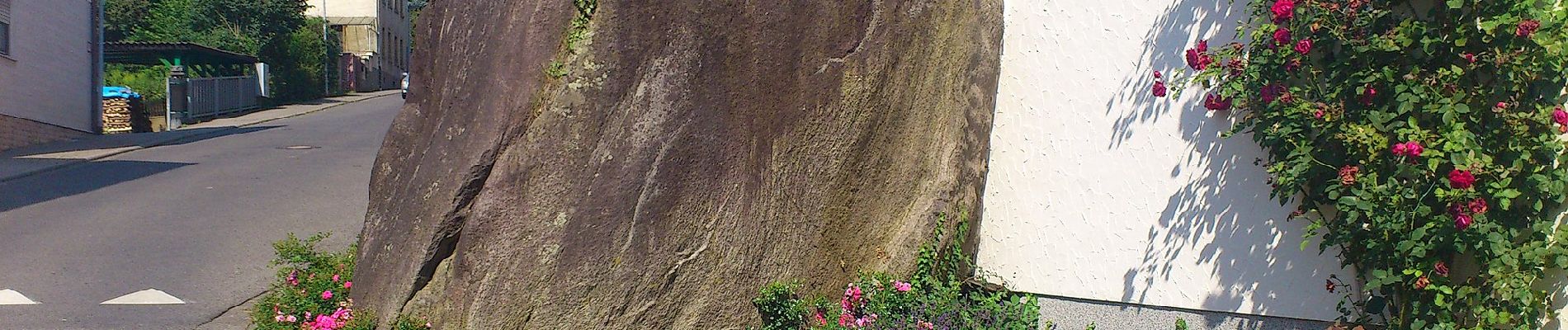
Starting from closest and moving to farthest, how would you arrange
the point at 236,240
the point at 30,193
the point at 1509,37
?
the point at 1509,37, the point at 236,240, the point at 30,193

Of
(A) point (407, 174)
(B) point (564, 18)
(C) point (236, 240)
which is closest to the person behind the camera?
(B) point (564, 18)

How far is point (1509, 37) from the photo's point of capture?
12.4 feet

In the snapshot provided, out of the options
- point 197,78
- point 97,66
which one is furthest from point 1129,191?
point 197,78

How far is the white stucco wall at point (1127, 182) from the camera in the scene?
15.0 ft

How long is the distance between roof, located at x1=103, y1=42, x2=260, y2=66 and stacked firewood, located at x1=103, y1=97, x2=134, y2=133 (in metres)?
1.67

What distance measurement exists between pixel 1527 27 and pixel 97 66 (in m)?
22.6

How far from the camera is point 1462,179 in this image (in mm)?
3781

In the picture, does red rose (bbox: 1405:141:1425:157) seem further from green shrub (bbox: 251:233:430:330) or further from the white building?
green shrub (bbox: 251:233:430:330)

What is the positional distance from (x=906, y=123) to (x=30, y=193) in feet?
34.5

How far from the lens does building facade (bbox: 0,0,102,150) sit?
17875mm

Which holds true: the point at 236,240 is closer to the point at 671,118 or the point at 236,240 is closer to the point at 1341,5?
the point at 671,118

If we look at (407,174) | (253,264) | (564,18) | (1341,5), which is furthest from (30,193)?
(1341,5)

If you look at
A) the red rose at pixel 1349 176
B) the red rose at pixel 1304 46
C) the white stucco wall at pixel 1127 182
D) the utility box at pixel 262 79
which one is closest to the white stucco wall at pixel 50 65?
the utility box at pixel 262 79

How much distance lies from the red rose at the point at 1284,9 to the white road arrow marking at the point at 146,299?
563 centimetres
